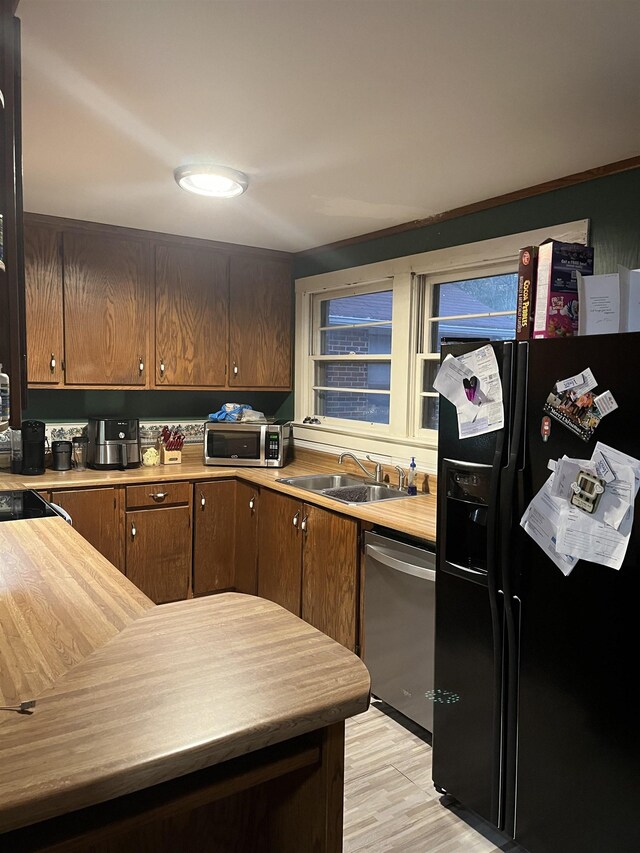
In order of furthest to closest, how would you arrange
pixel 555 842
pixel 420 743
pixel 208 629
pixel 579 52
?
pixel 420 743 → pixel 555 842 → pixel 579 52 → pixel 208 629

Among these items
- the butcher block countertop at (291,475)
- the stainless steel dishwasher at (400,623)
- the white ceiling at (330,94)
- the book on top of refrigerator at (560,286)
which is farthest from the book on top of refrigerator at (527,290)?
the stainless steel dishwasher at (400,623)

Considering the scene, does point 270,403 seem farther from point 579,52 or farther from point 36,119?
point 579,52

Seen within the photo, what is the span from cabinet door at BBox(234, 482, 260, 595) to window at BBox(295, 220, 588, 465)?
0.65 metres

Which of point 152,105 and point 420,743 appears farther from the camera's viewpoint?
point 420,743

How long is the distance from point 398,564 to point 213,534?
1.58 metres

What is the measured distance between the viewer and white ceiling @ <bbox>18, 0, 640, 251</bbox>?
1515mm

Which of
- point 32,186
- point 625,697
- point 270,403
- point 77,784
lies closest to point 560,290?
point 625,697

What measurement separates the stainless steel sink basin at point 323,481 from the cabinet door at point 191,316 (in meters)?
0.97

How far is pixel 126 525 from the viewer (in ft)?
11.8

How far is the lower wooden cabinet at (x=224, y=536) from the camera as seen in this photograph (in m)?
3.81

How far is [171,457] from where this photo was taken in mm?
4105

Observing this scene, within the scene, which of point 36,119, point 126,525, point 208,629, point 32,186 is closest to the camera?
point 208,629

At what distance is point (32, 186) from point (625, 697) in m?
3.04

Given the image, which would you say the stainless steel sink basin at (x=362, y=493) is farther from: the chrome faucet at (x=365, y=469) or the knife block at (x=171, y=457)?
the knife block at (x=171, y=457)
